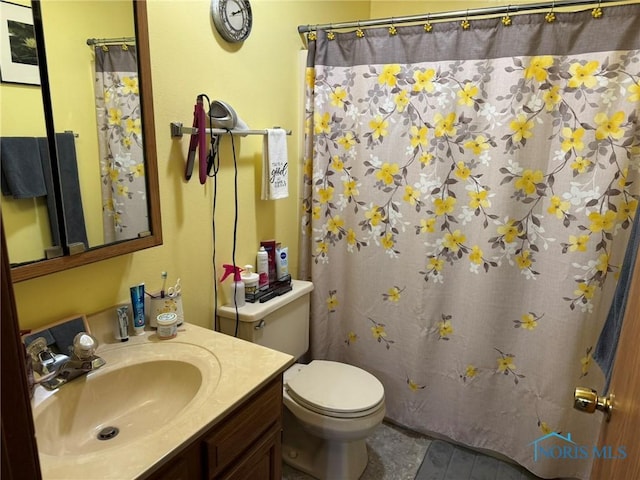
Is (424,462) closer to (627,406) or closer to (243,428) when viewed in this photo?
(243,428)

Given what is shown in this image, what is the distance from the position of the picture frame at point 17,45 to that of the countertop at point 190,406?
2.38ft

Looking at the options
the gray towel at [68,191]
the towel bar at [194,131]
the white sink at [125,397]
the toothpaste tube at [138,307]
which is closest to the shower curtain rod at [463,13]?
the towel bar at [194,131]

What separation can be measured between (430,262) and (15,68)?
1616mm

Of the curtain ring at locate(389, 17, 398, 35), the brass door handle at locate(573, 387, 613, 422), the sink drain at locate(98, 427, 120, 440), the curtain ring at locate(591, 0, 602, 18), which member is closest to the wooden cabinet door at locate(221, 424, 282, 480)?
the sink drain at locate(98, 427, 120, 440)

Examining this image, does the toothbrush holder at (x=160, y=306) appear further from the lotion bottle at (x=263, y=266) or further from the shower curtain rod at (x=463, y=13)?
the shower curtain rod at (x=463, y=13)

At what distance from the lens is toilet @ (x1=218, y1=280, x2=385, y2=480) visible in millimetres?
1675

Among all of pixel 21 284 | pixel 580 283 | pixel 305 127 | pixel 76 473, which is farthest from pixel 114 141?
pixel 580 283

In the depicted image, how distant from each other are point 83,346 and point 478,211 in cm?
152

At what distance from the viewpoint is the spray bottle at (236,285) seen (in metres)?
1.70

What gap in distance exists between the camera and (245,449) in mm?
1177

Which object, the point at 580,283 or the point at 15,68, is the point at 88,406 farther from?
the point at 580,283

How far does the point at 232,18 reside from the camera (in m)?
1.60

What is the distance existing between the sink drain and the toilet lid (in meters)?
0.76

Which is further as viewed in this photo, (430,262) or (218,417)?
(430,262)
